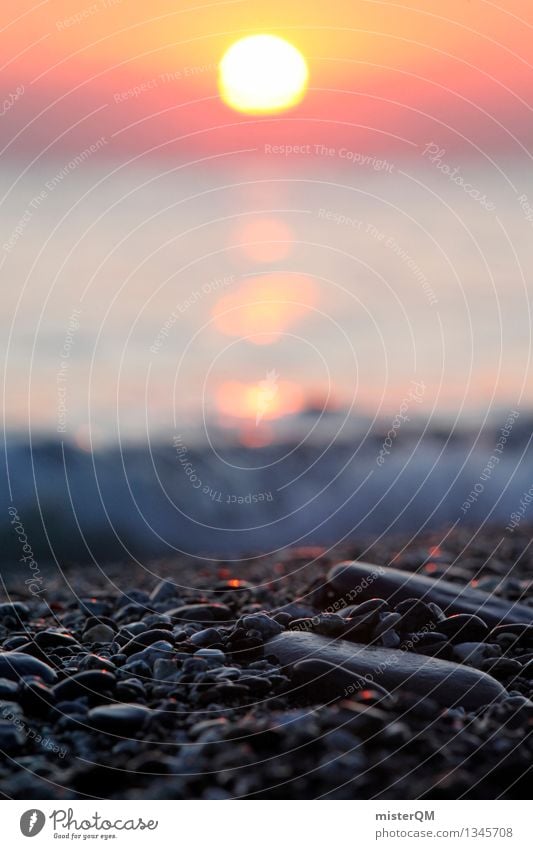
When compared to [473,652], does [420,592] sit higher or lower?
higher

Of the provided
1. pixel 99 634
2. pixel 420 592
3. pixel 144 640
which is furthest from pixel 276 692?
pixel 420 592

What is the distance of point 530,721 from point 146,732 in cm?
253

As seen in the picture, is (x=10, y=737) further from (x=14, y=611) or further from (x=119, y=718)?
(x=14, y=611)

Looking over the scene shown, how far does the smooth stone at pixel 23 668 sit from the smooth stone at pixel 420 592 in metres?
2.69

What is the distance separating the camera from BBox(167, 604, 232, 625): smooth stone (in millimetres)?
7773

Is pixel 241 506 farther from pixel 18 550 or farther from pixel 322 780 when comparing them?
pixel 322 780

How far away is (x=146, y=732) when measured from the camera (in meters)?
5.80

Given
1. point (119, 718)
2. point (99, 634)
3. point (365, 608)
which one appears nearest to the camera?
point (119, 718)

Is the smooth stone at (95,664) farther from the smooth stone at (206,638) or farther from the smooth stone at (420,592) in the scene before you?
the smooth stone at (420,592)

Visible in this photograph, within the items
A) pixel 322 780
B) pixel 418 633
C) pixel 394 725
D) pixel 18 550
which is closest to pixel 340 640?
pixel 418 633

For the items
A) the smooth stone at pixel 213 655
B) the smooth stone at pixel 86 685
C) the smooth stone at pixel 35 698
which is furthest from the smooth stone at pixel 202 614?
the smooth stone at pixel 35 698

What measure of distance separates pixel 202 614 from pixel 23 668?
70.5 inches

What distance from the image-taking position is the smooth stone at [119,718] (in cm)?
584

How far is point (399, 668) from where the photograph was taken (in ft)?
21.2
